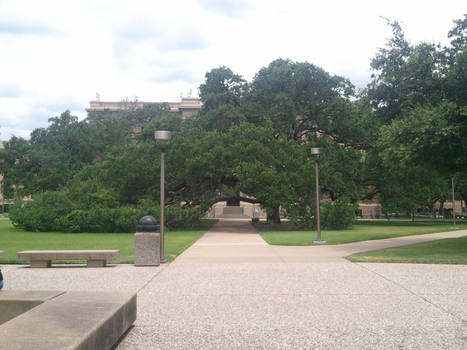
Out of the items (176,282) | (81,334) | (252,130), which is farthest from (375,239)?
(81,334)

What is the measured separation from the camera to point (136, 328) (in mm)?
5504

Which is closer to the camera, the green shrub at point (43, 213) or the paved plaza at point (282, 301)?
the paved plaza at point (282, 301)

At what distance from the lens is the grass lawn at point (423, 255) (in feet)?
39.7

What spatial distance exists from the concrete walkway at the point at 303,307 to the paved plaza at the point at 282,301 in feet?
0.04

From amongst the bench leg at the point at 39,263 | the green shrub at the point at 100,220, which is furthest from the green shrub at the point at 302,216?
the bench leg at the point at 39,263

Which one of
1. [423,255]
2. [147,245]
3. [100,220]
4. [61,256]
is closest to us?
[61,256]

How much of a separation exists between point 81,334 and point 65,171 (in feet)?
147

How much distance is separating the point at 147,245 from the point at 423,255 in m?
8.40

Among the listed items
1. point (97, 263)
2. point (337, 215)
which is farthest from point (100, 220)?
point (97, 263)

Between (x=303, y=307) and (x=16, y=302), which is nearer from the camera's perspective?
(x=16, y=302)

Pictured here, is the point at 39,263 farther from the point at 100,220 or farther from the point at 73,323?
the point at 100,220

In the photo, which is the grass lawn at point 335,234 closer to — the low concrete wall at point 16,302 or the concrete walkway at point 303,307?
the concrete walkway at point 303,307

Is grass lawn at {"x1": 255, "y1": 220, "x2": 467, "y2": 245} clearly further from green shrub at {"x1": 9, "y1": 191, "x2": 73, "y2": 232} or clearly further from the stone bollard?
green shrub at {"x1": 9, "y1": 191, "x2": 73, "y2": 232}

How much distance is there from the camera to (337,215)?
27438 millimetres
